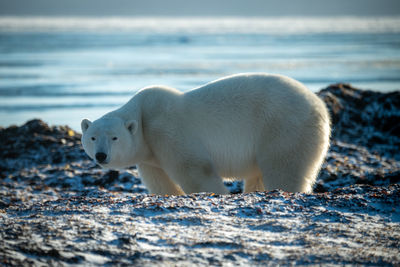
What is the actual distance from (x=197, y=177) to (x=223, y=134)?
20.2 inches

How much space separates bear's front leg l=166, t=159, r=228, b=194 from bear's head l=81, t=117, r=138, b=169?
1.54 ft

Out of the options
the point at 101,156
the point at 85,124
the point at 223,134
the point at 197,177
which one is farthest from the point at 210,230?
the point at 85,124

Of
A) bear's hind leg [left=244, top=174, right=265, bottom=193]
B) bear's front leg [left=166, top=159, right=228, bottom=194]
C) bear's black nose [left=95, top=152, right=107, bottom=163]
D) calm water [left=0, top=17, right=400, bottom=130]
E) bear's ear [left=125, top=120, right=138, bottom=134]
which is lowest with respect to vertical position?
bear's hind leg [left=244, top=174, right=265, bottom=193]

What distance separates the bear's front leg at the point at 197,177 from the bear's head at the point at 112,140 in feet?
1.54

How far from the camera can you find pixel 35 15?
133125mm

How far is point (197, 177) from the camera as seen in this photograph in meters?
4.48

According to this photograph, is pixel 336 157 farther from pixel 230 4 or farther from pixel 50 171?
pixel 230 4

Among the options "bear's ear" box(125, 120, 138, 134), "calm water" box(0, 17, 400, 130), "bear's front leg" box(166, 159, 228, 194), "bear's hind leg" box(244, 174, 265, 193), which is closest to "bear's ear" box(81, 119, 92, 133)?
"bear's ear" box(125, 120, 138, 134)

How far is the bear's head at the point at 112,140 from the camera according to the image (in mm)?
4477

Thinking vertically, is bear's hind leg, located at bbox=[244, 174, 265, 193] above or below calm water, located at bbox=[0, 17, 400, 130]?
below

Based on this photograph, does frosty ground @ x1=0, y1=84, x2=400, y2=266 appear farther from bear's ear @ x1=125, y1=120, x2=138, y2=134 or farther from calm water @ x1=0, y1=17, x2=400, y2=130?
calm water @ x1=0, y1=17, x2=400, y2=130

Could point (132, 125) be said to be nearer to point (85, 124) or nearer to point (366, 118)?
point (85, 124)

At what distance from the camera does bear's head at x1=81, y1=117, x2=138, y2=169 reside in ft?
14.7

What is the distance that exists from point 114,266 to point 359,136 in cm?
659
